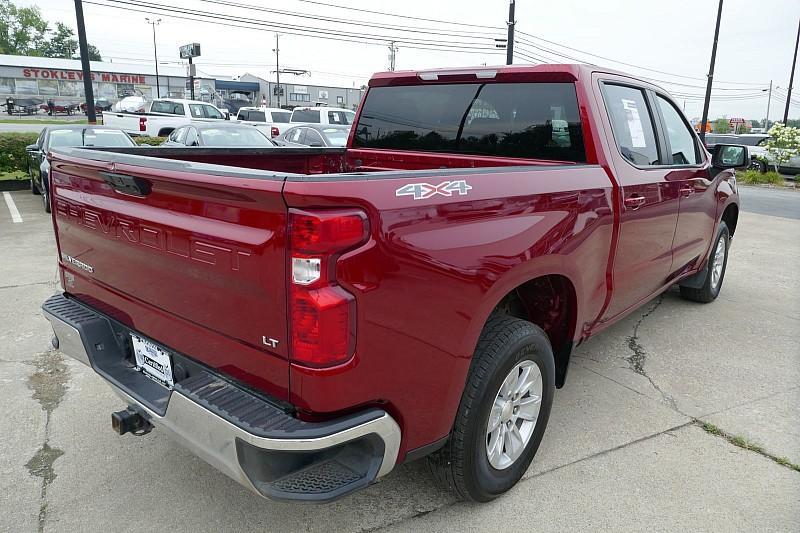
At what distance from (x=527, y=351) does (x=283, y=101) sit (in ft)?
223

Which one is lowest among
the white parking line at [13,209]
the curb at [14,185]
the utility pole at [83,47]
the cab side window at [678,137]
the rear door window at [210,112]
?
the white parking line at [13,209]

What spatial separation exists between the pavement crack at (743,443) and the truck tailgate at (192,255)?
2711 millimetres

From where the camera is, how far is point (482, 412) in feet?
8.00

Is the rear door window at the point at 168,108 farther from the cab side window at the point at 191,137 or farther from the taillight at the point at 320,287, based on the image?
the taillight at the point at 320,287

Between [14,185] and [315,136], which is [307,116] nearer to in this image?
[315,136]

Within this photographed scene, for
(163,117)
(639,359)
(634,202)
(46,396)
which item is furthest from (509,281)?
(163,117)

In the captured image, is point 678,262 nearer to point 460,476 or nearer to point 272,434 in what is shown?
point 460,476

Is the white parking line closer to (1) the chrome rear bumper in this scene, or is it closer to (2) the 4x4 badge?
(1) the chrome rear bumper

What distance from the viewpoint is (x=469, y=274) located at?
2209 mm

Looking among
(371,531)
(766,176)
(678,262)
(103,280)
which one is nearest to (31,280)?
(103,280)

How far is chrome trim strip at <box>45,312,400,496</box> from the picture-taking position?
1847mm

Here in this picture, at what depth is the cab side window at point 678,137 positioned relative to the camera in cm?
418

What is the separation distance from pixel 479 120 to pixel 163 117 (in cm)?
2014

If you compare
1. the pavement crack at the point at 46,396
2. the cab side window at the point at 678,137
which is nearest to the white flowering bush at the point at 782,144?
the cab side window at the point at 678,137
